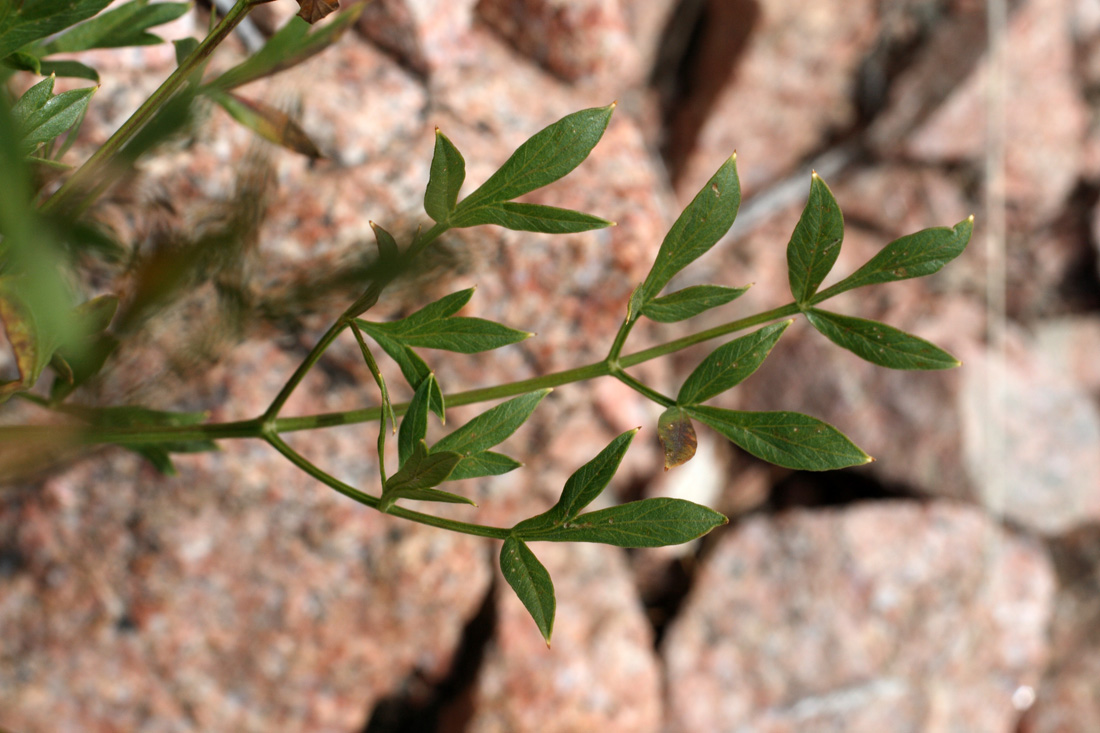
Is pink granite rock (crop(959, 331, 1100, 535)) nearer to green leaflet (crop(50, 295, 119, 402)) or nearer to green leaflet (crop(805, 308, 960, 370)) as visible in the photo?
green leaflet (crop(805, 308, 960, 370))

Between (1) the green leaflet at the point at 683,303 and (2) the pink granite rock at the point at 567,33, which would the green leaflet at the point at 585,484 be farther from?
(2) the pink granite rock at the point at 567,33

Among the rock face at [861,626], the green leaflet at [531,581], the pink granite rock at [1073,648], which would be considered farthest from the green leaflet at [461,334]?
the pink granite rock at [1073,648]

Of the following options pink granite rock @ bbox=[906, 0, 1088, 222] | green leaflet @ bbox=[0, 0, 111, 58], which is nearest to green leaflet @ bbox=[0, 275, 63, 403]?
green leaflet @ bbox=[0, 0, 111, 58]

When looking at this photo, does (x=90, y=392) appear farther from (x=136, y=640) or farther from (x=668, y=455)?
(x=136, y=640)

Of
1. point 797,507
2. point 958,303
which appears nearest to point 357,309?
point 797,507

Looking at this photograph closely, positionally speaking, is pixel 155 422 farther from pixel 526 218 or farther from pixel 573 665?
pixel 573 665

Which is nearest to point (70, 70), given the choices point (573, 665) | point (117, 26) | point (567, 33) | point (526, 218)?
point (117, 26)
